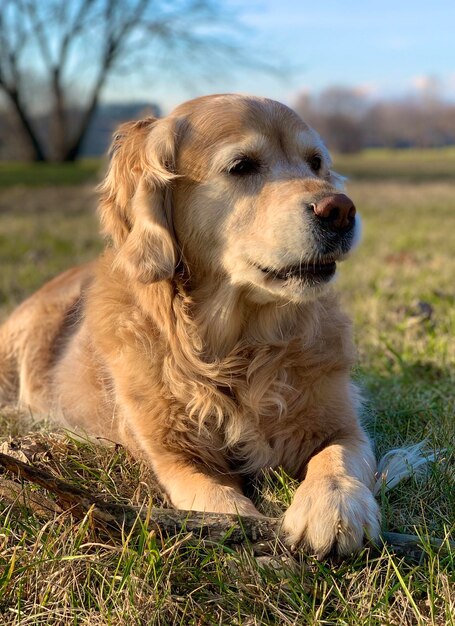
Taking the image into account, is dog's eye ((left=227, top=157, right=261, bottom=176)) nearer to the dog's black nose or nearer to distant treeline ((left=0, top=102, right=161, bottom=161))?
the dog's black nose

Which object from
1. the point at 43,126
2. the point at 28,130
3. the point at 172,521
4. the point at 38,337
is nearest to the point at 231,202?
the point at 172,521

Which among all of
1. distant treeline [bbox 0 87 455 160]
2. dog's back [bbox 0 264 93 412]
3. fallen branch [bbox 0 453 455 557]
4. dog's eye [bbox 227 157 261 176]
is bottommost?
distant treeline [bbox 0 87 455 160]

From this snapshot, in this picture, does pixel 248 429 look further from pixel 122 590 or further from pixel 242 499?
pixel 122 590

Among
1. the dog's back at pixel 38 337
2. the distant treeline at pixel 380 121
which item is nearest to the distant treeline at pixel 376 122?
the distant treeline at pixel 380 121

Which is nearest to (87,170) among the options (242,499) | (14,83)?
(14,83)

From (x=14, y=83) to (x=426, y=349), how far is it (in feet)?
89.2

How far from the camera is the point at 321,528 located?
186 cm

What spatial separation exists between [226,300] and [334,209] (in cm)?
55

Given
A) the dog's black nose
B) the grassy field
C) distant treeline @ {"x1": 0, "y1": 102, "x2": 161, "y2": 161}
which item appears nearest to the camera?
the grassy field

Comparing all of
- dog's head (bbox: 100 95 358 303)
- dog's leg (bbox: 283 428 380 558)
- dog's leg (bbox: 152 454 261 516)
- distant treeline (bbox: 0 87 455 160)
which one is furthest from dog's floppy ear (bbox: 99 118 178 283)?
distant treeline (bbox: 0 87 455 160)

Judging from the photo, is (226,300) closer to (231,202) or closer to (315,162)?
(231,202)

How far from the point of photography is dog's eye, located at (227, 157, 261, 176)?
2.51 metres

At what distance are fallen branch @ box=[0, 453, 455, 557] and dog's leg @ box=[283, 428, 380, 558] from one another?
6cm

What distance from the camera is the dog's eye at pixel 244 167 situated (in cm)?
251
